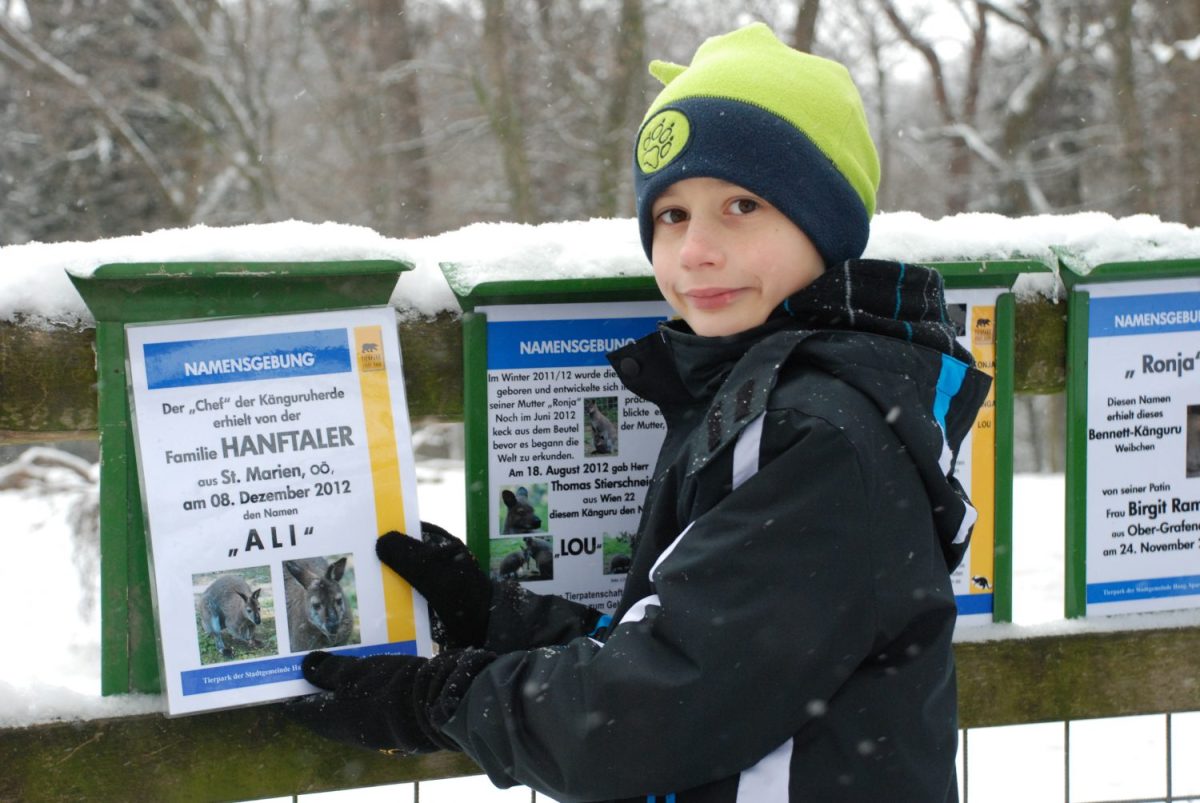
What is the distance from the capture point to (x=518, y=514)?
2.05 meters

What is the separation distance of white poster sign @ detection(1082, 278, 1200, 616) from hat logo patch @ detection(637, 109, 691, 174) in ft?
3.51

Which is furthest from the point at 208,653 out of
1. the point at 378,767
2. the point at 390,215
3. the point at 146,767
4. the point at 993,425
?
the point at 390,215

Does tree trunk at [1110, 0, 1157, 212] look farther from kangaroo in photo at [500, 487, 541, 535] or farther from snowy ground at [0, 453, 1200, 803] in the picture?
kangaroo in photo at [500, 487, 541, 535]

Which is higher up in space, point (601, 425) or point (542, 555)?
point (601, 425)

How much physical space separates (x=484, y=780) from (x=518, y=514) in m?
0.76

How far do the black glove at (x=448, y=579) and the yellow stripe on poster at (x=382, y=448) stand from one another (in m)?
0.03

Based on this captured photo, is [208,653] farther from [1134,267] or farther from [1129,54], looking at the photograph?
[1129,54]

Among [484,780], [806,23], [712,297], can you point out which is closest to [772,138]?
[712,297]

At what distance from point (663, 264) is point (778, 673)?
641 mm

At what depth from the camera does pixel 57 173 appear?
19078 mm

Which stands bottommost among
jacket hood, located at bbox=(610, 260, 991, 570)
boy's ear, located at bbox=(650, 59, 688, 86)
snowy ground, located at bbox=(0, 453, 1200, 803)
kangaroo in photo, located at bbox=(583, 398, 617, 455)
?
snowy ground, located at bbox=(0, 453, 1200, 803)

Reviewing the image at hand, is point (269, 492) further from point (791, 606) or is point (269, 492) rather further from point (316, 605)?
point (791, 606)

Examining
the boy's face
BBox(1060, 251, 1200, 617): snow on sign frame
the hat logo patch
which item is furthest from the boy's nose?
BBox(1060, 251, 1200, 617): snow on sign frame

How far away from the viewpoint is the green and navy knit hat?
166 centimetres
